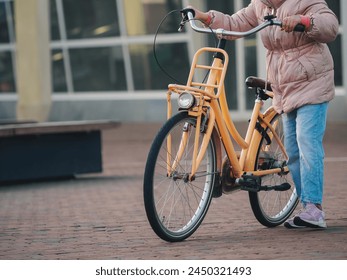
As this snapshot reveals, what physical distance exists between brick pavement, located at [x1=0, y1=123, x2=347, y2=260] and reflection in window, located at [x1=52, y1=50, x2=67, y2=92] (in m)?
12.7

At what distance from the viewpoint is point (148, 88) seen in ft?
74.2

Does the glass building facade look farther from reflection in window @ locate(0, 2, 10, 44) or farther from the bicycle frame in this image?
the bicycle frame

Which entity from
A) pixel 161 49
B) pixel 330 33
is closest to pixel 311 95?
pixel 330 33

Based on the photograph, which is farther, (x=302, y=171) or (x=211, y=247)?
(x=302, y=171)

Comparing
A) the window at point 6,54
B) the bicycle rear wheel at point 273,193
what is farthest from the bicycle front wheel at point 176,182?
the window at point 6,54

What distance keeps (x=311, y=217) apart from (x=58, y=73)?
1810 cm

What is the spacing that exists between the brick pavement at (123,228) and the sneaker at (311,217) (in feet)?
0.17

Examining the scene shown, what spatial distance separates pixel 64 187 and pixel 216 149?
177 inches

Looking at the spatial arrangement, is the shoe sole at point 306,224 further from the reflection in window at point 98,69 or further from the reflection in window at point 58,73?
the reflection in window at point 58,73

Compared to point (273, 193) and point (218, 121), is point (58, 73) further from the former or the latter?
point (218, 121)

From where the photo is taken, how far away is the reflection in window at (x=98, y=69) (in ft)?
76.1

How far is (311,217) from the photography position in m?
6.89
